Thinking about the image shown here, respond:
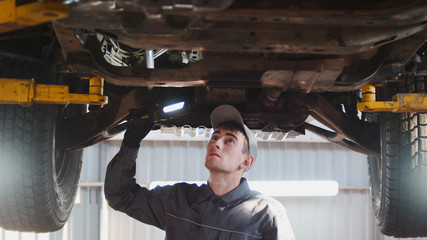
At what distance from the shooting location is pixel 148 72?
264 cm

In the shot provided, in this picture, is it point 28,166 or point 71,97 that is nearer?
point 71,97

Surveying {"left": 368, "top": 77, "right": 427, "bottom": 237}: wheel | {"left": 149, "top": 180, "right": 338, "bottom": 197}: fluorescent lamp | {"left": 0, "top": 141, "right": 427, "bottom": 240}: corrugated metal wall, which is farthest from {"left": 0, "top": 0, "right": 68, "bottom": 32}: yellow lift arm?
{"left": 0, "top": 141, "right": 427, "bottom": 240}: corrugated metal wall

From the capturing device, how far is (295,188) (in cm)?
829

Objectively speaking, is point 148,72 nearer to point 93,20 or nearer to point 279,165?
point 93,20

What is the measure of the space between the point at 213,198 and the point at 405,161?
110 cm

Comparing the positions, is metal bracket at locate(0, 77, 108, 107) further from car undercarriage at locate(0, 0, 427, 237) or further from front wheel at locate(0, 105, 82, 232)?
front wheel at locate(0, 105, 82, 232)

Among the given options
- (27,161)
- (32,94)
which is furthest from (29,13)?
(27,161)

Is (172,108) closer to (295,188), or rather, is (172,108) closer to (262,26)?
(262,26)

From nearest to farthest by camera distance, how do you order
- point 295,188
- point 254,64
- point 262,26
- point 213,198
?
point 262,26 → point 254,64 → point 213,198 → point 295,188

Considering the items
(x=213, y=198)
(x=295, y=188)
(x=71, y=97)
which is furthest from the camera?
(x=295, y=188)

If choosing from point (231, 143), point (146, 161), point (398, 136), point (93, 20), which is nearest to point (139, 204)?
point (231, 143)

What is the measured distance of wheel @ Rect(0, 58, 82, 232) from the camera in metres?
2.89

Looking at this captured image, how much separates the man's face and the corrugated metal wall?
5.64m

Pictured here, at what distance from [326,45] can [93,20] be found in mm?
949
